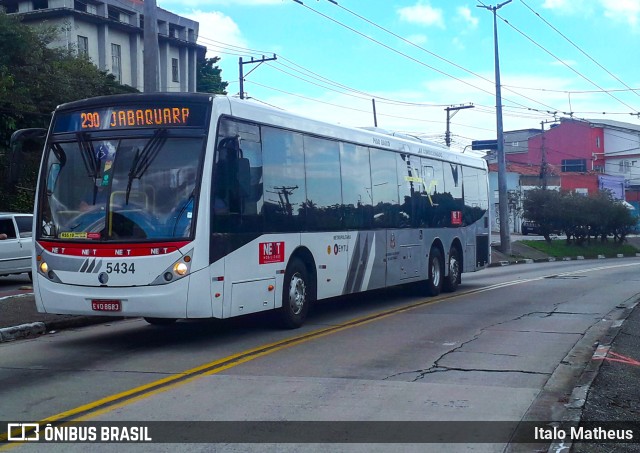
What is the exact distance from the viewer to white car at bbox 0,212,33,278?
20.2m

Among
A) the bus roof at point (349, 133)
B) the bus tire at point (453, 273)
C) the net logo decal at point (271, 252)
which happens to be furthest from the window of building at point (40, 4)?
the net logo decal at point (271, 252)

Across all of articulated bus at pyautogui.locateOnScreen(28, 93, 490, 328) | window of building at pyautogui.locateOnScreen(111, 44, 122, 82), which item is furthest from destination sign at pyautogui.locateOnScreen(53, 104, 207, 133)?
window of building at pyautogui.locateOnScreen(111, 44, 122, 82)

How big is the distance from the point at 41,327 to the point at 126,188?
3.67 meters

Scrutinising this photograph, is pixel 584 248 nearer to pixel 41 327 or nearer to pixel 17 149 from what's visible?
pixel 41 327

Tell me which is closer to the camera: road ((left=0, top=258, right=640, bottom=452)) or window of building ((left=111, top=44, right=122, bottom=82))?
road ((left=0, top=258, right=640, bottom=452))

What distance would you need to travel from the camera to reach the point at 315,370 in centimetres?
970

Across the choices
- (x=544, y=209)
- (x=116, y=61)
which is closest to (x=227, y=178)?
(x=544, y=209)

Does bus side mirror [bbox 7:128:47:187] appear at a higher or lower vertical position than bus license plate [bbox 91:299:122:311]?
higher

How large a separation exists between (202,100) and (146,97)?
794 millimetres

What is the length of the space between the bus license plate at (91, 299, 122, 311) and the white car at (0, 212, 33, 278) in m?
10.6

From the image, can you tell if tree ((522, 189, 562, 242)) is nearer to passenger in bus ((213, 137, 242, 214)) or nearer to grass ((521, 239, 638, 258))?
grass ((521, 239, 638, 258))

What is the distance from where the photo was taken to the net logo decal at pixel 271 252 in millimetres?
11914

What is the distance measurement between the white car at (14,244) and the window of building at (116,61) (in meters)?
29.9

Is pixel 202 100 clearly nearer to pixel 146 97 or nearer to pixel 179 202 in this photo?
pixel 146 97
